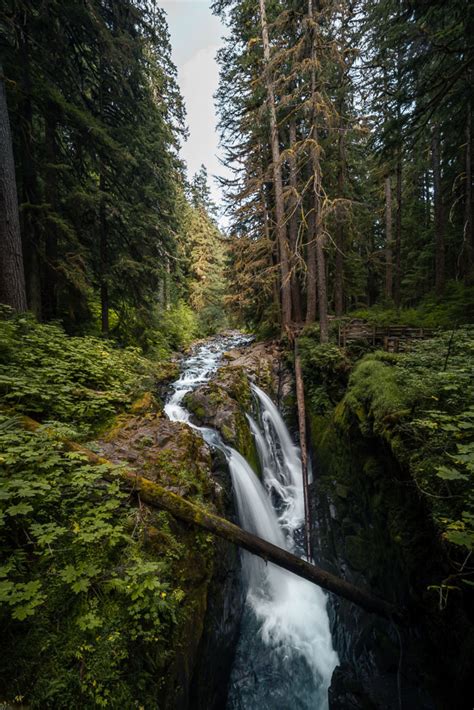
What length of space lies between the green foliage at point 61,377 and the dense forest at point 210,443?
1.9 inches

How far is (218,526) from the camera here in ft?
12.3

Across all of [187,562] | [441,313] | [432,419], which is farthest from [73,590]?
[441,313]

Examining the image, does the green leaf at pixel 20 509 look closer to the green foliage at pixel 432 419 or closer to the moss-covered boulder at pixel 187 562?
the moss-covered boulder at pixel 187 562

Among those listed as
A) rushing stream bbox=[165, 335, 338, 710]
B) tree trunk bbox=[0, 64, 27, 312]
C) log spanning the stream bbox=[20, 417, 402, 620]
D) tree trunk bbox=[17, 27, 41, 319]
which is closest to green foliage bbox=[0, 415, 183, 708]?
log spanning the stream bbox=[20, 417, 402, 620]

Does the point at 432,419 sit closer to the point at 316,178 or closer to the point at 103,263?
the point at 316,178

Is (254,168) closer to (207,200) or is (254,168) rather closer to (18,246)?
→ (18,246)

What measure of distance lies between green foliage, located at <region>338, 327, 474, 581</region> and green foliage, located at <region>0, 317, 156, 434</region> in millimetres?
4488

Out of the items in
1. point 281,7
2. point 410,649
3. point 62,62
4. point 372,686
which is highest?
point 281,7

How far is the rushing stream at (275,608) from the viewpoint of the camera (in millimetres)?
4902

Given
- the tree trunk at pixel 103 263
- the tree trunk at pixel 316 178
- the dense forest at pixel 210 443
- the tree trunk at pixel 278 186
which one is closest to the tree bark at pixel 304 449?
the dense forest at pixel 210 443

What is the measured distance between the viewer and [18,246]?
6.61 m

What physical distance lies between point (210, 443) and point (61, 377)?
3533mm

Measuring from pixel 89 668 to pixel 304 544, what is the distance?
6.08 metres

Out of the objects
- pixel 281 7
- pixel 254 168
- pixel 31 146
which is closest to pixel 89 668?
pixel 31 146
